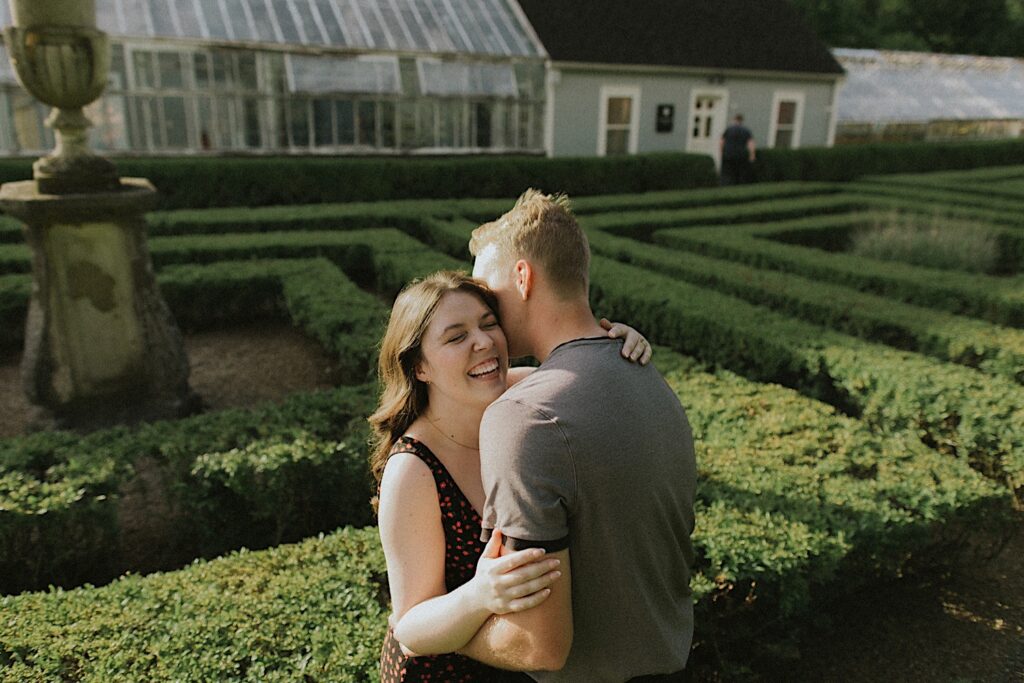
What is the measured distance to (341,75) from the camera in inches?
700

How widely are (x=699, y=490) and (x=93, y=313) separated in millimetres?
4508

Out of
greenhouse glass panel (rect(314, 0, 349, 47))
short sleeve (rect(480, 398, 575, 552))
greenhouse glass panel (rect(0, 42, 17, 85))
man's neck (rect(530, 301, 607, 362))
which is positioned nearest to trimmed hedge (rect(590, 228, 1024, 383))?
man's neck (rect(530, 301, 607, 362))

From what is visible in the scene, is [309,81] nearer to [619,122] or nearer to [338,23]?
[338,23]

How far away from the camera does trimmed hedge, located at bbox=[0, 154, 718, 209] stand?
1437 centimetres

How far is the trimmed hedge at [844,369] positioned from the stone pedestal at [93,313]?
420 cm

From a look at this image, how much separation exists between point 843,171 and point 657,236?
43.5 ft

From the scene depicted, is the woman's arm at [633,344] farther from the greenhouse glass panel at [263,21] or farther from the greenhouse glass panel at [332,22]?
the greenhouse glass panel at [332,22]

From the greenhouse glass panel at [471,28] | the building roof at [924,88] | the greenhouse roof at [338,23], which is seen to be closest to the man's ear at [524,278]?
the greenhouse roof at [338,23]

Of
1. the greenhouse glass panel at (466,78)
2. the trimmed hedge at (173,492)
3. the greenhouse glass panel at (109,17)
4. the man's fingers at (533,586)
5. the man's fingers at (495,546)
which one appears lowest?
the trimmed hedge at (173,492)

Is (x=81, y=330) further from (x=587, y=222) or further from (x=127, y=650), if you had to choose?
(x=587, y=222)

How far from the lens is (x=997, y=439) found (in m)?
4.82

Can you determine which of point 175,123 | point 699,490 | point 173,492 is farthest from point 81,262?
point 175,123

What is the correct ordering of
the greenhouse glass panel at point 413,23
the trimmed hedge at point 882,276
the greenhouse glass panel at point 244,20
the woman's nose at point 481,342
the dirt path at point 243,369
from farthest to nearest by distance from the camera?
the greenhouse glass panel at point 413,23 < the greenhouse glass panel at point 244,20 < the trimmed hedge at point 882,276 < the dirt path at point 243,369 < the woman's nose at point 481,342

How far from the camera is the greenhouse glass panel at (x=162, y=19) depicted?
16.2 metres
